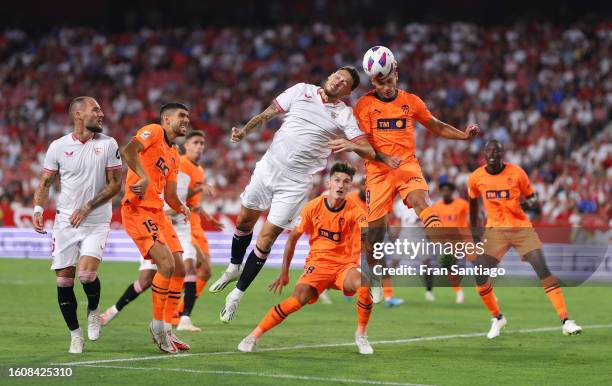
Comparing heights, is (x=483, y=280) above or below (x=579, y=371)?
above

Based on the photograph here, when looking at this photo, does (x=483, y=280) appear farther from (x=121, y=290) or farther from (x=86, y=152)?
(x=121, y=290)

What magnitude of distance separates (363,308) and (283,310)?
1025 millimetres

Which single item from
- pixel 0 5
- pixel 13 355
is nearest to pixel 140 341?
pixel 13 355

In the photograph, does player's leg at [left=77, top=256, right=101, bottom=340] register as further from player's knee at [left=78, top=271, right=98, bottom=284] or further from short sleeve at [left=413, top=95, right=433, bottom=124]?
short sleeve at [left=413, top=95, right=433, bottom=124]

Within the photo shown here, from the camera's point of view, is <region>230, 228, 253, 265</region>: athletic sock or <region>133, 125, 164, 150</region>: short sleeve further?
<region>230, 228, 253, 265</region>: athletic sock

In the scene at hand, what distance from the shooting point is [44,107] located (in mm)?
37469

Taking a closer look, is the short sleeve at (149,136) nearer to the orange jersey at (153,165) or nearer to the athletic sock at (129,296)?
the orange jersey at (153,165)

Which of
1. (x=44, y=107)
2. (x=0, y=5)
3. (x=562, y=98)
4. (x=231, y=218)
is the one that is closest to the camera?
(x=231, y=218)

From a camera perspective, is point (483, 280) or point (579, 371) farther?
point (483, 280)

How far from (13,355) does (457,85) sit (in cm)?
2391

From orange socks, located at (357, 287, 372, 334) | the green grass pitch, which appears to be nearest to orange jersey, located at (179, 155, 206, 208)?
the green grass pitch

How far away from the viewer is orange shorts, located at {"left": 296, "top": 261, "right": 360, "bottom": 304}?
11789 mm

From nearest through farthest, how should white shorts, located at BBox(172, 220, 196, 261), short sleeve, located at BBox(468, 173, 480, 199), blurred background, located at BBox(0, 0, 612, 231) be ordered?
white shorts, located at BBox(172, 220, 196, 261) < short sleeve, located at BBox(468, 173, 480, 199) < blurred background, located at BBox(0, 0, 612, 231)

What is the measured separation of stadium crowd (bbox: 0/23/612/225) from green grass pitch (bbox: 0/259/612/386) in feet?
30.4
